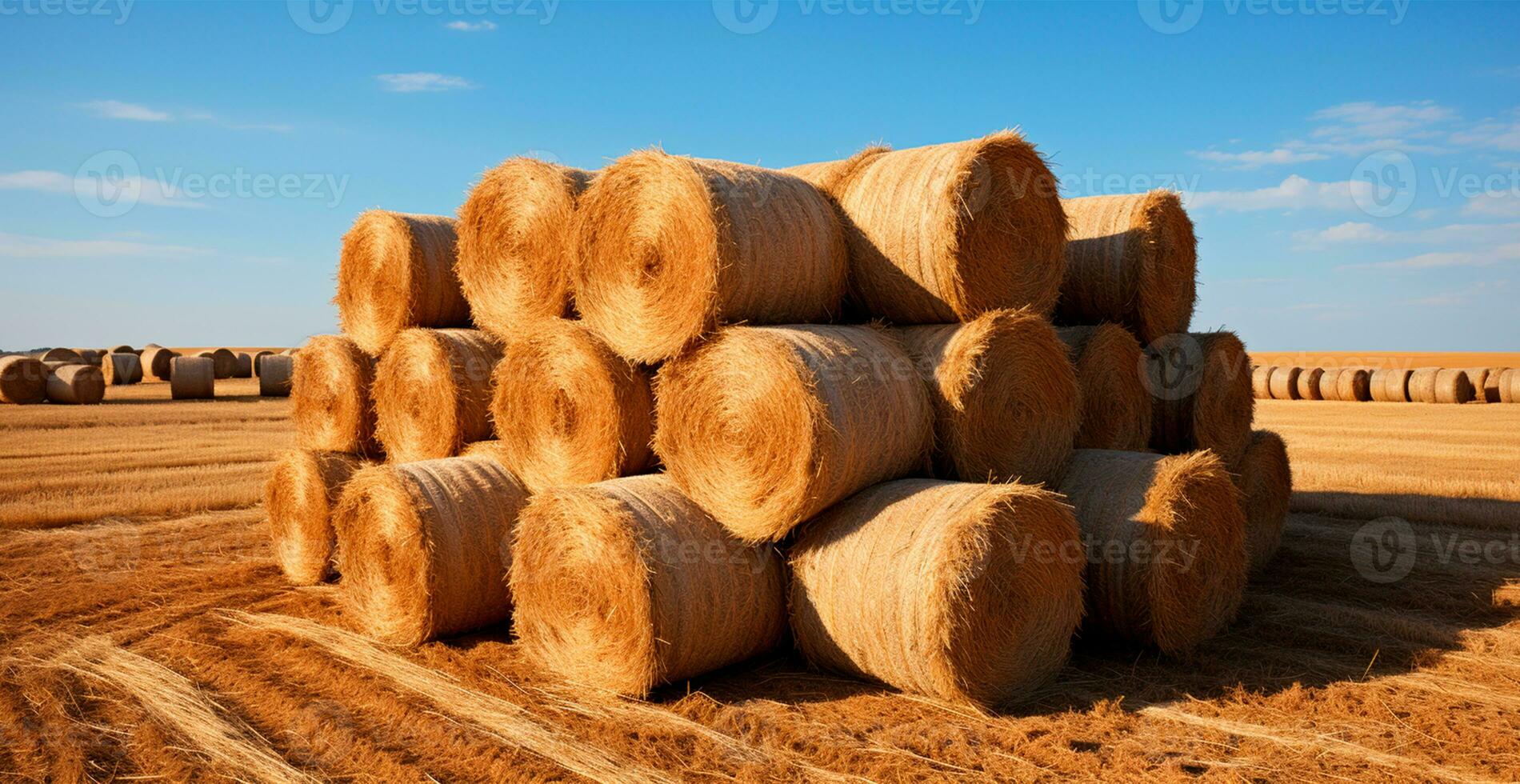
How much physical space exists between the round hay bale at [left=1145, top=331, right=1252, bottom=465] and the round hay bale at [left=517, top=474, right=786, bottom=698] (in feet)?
11.7

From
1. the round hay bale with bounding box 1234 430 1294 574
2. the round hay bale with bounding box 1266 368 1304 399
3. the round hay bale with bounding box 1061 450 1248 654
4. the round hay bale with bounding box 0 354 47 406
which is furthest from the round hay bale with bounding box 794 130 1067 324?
the round hay bale with bounding box 1266 368 1304 399

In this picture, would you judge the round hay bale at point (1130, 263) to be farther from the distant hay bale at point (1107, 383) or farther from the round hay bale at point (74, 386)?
the round hay bale at point (74, 386)

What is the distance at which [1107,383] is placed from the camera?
7.08 m

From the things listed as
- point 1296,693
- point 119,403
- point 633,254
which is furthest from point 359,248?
point 119,403

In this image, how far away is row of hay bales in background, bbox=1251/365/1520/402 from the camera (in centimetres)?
2258

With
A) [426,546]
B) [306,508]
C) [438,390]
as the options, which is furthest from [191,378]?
[426,546]

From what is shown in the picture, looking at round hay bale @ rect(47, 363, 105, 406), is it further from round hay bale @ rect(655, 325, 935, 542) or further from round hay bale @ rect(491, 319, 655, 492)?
round hay bale @ rect(655, 325, 935, 542)

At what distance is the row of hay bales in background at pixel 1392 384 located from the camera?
889 inches

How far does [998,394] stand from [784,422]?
1.49 metres

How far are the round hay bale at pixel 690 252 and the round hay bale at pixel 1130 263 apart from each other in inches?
90.6

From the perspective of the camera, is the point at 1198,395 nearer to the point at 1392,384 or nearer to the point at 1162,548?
the point at 1162,548

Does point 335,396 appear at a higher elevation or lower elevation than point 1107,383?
lower

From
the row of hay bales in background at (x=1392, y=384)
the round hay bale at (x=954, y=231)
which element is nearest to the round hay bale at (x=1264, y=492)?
the round hay bale at (x=954, y=231)

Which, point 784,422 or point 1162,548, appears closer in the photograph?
point 784,422
